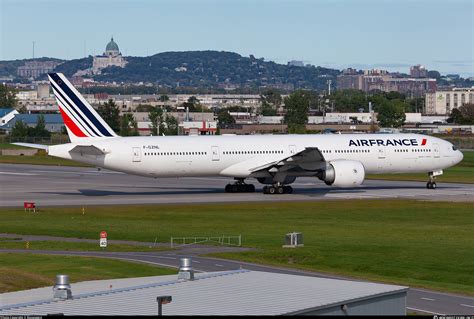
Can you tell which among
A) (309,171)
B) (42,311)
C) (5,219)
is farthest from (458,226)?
(42,311)

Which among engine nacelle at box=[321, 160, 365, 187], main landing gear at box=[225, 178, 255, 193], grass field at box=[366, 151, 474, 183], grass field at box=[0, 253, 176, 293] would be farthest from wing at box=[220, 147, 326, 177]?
grass field at box=[0, 253, 176, 293]

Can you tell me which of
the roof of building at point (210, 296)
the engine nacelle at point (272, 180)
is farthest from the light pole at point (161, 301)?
the engine nacelle at point (272, 180)

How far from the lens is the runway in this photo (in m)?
93.1

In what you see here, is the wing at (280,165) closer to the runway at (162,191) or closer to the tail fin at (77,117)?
the runway at (162,191)

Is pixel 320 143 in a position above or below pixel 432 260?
above

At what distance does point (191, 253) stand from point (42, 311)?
101ft

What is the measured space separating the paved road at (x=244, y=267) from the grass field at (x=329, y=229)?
200 centimetres

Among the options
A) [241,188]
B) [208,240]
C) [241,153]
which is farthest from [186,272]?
[241,188]

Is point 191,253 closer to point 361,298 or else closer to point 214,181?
point 361,298

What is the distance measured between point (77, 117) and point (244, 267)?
40.6 metres

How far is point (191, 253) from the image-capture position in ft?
204

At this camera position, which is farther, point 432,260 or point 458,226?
point 458,226

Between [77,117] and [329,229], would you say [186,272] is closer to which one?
[329,229]

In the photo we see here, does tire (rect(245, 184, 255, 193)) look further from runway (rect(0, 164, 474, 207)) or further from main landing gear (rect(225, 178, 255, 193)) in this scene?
runway (rect(0, 164, 474, 207))
